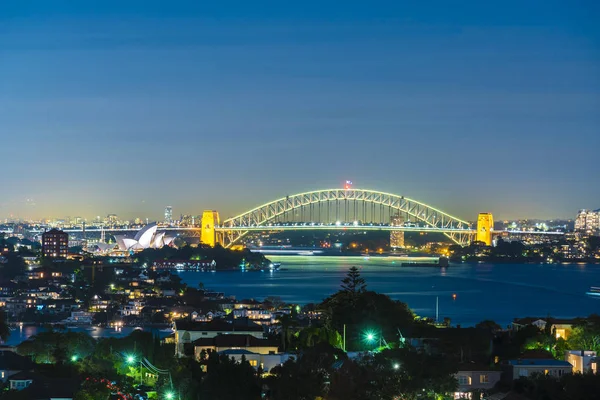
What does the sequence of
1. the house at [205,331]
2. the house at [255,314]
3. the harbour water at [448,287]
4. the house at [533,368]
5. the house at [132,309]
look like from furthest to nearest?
the house at [132,309] → the harbour water at [448,287] → the house at [255,314] → the house at [205,331] → the house at [533,368]

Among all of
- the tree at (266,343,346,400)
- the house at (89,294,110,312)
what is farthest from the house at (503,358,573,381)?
the house at (89,294,110,312)

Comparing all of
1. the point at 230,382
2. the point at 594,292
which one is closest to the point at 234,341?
the point at 230,382


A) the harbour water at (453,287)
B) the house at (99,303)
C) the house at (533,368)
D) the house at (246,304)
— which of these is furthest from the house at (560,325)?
the house at (99,303)

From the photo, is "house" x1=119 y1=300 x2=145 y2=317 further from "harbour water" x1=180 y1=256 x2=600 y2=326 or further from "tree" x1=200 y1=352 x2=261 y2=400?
"tree" x1=200 y1=352 x2=261 y2=400

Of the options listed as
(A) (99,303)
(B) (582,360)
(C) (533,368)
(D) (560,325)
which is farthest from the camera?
(A) (99,303)

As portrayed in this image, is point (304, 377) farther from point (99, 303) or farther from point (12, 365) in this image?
point (99, 303)

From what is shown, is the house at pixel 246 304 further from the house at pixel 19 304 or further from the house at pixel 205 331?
the house at pixel 205 331

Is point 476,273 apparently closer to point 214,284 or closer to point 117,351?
point 214,284
